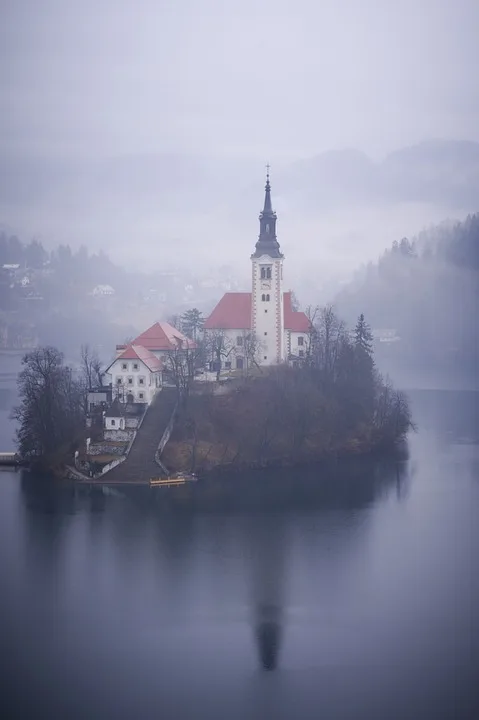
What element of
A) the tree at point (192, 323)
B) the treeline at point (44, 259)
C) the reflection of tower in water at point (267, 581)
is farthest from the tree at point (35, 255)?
the reflection of tower in water at point (267, 581)

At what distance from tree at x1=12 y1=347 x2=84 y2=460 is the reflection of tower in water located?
6630 mm

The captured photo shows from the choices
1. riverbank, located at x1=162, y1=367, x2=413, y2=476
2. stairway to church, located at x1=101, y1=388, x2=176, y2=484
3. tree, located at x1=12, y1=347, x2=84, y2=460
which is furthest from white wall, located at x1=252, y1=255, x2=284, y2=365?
tree, located at x1=12, y1=347, x2=84, y2=460

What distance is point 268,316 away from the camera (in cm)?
2445

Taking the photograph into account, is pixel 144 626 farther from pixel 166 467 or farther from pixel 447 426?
pixel 447 426

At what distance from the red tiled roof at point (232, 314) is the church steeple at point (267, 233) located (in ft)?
5.93

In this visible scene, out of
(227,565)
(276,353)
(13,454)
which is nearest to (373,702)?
(227,565)

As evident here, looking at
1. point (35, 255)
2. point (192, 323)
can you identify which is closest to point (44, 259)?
point (35, 255)

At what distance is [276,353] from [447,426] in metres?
5.64

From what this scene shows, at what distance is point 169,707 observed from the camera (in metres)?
9.58

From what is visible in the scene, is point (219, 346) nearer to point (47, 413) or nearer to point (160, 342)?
point (160, 342)

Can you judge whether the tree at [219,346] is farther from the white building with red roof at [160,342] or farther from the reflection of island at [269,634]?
the reflection of island at [269,634]

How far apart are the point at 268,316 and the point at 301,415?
404 centimetres

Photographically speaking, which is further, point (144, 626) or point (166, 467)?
point (166, 467)

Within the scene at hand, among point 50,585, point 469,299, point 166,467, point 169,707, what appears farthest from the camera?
point 469,299
